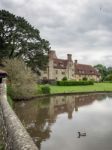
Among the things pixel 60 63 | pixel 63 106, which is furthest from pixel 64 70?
pixel 63 106

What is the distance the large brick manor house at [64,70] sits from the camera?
321ft

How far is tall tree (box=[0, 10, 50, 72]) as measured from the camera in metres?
59.3

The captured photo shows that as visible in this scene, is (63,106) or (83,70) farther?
(83,70)

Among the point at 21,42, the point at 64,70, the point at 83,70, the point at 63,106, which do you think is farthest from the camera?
the point at 83,70

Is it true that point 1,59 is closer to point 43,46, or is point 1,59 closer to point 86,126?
point 43,46

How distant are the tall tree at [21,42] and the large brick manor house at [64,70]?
1258 inches

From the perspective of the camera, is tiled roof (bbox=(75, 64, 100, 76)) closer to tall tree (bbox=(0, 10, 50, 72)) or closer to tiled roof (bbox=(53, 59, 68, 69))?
tiled roof (bbox=(53, 59, 68, 69))

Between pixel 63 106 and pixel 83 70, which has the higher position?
pixel 83 70

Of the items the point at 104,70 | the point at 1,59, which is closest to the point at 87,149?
the point at 1,59

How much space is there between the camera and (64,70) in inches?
4213

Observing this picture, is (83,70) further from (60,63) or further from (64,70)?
(60,63)

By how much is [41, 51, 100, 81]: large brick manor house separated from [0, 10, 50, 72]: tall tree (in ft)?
105

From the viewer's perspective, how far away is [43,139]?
21.6 metres

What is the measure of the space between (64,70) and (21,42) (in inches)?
1879
